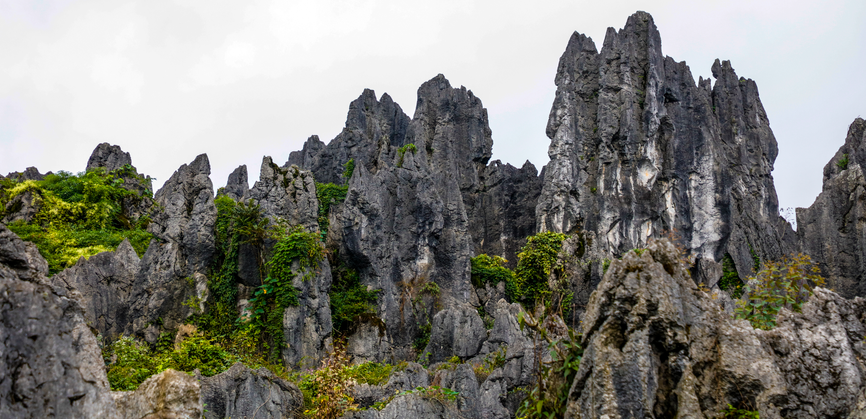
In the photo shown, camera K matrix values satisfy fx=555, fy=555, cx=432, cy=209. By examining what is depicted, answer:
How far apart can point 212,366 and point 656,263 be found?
1378 centimetres

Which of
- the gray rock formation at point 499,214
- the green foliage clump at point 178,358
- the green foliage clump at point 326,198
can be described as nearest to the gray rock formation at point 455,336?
the green foliage clump at point 178,358

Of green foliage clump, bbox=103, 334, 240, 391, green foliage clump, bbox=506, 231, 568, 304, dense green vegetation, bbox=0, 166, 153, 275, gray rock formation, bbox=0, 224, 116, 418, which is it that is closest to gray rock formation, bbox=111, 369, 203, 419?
gray rock formation, bbox=0, 224, 116, 418

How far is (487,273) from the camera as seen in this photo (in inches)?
1186

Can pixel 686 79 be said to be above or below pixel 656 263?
above

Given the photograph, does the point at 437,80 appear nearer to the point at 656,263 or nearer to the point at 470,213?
the point at 470,213

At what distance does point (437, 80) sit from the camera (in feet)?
142

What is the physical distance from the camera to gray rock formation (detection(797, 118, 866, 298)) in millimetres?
27094

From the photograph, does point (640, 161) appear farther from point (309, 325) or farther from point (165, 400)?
point (165, 400)

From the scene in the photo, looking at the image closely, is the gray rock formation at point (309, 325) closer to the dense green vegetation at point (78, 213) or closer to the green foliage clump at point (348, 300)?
the green foliage clump at point (348, 300)

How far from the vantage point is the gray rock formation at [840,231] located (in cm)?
2709

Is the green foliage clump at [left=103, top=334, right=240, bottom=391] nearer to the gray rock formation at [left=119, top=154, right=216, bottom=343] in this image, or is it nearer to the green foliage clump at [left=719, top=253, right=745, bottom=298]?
the gray rock formation at [left=119, top=154, right=216, bottom=343]

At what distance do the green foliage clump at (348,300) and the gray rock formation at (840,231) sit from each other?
22.1 m

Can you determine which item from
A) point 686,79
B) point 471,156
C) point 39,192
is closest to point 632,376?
point 39,192

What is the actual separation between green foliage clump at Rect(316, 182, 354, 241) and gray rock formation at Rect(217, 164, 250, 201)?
18.2m
